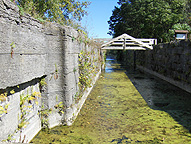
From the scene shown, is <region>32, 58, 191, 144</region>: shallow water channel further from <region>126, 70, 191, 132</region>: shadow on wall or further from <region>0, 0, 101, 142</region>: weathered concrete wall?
<region>0, 0, 101, 142</region>: weathered concrete wall

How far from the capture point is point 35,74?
3332 mm

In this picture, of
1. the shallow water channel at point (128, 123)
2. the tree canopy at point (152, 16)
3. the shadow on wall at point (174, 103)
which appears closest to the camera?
the shallow water channel at point (128, 123)

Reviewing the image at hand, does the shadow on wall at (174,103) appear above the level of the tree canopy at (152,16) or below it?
below

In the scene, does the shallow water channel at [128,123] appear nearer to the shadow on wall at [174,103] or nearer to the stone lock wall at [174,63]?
the shadow on wall at [174,103]

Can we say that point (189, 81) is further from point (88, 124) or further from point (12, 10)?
point (12, 10)

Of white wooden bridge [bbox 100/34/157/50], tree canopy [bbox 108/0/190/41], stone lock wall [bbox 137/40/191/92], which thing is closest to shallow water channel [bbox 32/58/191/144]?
stone lock wall [bbox 137/40/191/92]

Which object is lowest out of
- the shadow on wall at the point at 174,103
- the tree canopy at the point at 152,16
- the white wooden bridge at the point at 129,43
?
the shadow on wall at the point at 174,103

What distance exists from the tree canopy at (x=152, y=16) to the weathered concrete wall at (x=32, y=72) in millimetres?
19762

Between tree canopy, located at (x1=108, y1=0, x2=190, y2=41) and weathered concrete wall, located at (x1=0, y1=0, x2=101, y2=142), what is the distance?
1976 cm

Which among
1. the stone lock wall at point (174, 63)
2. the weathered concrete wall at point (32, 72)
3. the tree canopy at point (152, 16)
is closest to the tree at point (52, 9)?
the weathered concrete wall at point (32, 72)

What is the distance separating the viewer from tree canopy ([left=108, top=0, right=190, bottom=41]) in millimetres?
22609

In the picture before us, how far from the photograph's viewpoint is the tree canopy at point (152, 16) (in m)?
22.6

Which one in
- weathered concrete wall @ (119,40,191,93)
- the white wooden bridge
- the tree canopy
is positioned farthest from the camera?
the tree canopy

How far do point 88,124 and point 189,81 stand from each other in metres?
4.86
